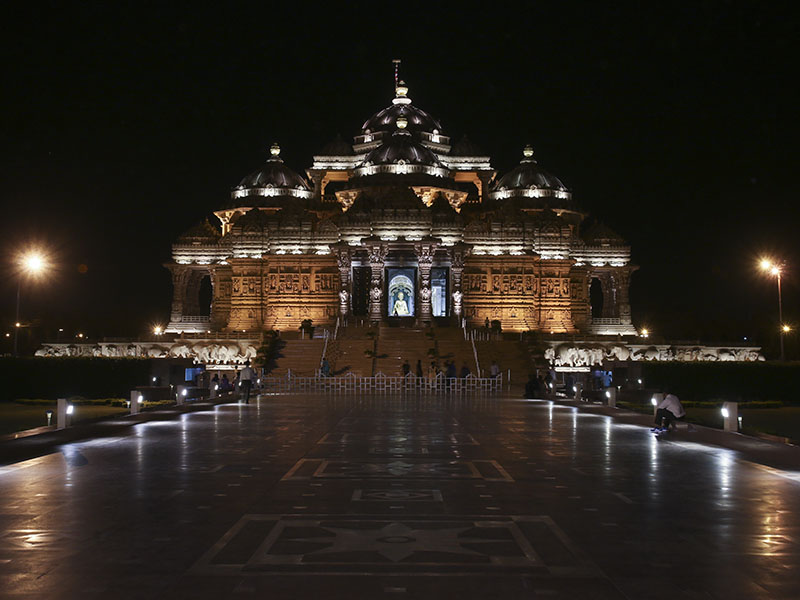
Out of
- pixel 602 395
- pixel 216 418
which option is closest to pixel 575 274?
pixel 602 395

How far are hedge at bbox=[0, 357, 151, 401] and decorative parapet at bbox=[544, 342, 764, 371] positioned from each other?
83.2ft

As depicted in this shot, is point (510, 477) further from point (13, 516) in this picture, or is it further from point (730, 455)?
point (13, 516)

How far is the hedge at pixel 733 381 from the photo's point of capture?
128 feet

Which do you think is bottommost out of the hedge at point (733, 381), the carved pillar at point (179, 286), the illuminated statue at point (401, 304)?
the hedge at point (733, 381)

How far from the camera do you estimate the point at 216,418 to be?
1094 inches

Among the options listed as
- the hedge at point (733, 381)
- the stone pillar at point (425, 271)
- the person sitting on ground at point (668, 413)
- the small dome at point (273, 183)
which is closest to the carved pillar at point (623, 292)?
the stone pillar at point (425, 271)

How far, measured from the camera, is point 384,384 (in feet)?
151

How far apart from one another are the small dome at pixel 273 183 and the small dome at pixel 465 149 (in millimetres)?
12847

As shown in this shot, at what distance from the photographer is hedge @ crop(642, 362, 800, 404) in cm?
3906

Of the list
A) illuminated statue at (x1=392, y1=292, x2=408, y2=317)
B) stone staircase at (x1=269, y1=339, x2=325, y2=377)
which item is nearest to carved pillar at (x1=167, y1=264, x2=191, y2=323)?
illuminated statue at (x1=392, y1=292, x2=408, y2=317)

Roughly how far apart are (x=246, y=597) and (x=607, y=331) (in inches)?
2772

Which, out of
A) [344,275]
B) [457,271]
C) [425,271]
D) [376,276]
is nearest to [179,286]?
[344,275]

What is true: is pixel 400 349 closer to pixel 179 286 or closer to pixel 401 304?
pixel 401 304

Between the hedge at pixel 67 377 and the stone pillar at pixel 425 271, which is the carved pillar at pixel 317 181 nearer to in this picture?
the stone pillar at pixel 425 271
